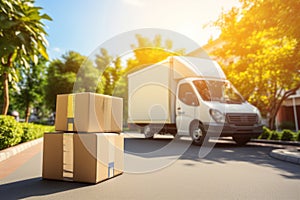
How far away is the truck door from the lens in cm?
916

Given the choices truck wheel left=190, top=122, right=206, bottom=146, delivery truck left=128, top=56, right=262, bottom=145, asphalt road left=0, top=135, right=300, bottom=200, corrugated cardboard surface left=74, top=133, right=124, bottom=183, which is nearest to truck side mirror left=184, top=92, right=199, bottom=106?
delivery truck left=128, top=56, right=262, bottom=145

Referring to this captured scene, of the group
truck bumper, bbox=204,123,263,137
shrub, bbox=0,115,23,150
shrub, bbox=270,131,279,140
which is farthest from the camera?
shrub, bbox=270,131,279,140

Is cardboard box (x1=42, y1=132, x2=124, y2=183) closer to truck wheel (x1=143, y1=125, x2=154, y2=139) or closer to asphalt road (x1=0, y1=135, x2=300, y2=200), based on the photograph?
asphalt road (x1=0, y1=135, x2=300, y2=200)

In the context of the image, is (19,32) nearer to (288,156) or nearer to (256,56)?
(288,156)

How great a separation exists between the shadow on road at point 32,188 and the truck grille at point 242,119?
6044 millimetres

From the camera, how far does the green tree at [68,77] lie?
30.6 m

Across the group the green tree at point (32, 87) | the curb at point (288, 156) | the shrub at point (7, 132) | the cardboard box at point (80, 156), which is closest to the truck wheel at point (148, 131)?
the curb at point (288, 156)

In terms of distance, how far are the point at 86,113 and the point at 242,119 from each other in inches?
251

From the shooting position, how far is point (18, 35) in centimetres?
766

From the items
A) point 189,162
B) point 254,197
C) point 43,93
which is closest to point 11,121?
point 189,162

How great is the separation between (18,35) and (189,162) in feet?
20.3

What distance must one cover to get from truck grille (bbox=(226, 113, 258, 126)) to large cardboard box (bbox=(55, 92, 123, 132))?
5320mm

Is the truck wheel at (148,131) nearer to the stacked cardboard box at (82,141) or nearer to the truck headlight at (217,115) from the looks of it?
the truck headlight at (217,115)

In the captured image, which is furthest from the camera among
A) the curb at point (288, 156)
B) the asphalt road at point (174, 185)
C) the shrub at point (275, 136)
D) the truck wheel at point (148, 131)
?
the truck wheel at point (148, 131)
